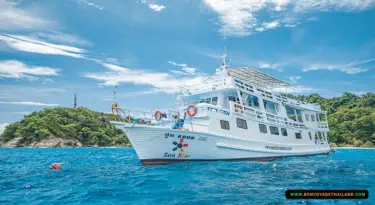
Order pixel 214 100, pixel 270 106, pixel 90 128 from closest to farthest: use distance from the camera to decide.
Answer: pixel 214 100 → pixel 270 106 → pixel 90 128

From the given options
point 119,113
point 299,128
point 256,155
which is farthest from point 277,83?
point 119,113

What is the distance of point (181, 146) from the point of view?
559 inches

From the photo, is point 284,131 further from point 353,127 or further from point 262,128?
point 353,127

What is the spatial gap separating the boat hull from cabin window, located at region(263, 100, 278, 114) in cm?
537

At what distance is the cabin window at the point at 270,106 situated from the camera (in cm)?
2177

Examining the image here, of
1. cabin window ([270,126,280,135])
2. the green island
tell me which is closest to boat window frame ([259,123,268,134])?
cabin window ([270,126,280,135])

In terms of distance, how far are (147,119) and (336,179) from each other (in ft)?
32.0

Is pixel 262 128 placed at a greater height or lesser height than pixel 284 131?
greater

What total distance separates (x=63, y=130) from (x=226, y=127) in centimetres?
6141

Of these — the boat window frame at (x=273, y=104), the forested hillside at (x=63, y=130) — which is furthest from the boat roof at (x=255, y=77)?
the forested hillside at (x=63, y=130)

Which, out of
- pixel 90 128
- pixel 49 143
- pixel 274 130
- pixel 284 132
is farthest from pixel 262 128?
pixel 90 128

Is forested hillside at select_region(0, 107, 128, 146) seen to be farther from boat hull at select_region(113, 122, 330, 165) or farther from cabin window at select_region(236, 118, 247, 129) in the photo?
boat hull at select_region(113, 122, 330, 165)

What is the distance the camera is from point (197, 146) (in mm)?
14641

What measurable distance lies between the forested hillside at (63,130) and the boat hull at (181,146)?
50836mm
